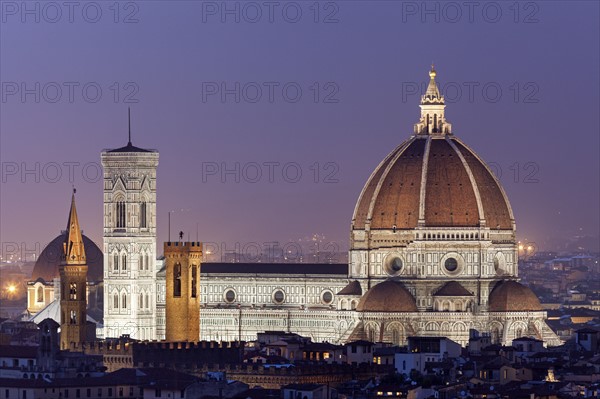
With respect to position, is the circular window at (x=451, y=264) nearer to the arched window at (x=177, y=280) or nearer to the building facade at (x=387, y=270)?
the building facade at (x=387, y=270)

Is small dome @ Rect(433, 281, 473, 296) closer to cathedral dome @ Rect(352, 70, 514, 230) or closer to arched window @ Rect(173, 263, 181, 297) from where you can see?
cathedral dome @ Rect(352, 70, 514, 230)

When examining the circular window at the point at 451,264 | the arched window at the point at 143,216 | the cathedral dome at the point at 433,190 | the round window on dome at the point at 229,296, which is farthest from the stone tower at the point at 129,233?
the circular window at the point at 451,264

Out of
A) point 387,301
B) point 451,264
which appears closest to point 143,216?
point 387,301

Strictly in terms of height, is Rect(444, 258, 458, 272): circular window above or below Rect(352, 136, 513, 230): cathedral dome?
below

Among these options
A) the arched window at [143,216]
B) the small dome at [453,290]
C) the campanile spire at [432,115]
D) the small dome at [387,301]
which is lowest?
the small dome at [387,301]

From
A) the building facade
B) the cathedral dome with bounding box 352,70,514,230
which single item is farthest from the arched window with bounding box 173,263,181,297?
the cathedral dome with bounding box 352,70,514,230

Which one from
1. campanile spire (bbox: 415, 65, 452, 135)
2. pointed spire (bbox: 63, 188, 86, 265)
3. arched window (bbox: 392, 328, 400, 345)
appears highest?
campanile spire (bbox: 415, 65, 452, 135)
